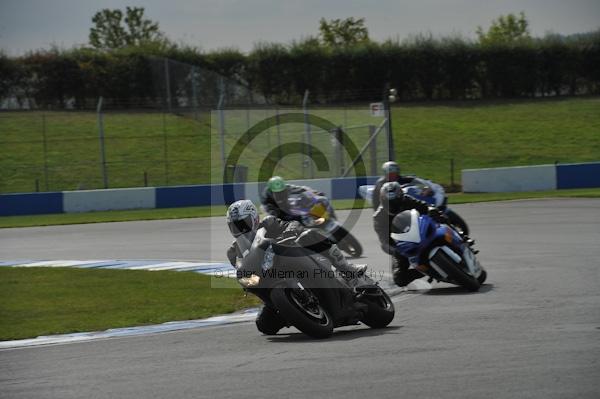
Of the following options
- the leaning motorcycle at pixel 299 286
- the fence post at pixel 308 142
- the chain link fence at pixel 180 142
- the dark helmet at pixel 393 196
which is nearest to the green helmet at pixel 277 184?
the dark helmet at pixel 393 196

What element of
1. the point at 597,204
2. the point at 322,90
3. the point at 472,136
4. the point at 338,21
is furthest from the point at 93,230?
the point at 338,21

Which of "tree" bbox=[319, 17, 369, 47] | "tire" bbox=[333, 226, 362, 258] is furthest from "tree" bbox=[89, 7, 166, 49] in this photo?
"tire" bbox=[333, 226, 362, 258]

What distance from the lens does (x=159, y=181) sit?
33875 millimetres

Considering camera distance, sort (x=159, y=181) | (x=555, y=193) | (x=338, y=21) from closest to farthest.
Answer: (x=555, y=193) < (x=159, y=181) < (x=338, y=21)

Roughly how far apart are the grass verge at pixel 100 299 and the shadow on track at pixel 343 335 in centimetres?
196

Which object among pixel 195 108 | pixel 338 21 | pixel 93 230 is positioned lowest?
pixel 93 230

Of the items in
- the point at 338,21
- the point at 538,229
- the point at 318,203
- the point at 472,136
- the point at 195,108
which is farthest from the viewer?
the point at 338,21

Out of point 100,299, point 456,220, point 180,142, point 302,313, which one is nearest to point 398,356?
point 302,313

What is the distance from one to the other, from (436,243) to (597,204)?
12522mm

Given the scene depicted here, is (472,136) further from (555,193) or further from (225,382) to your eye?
(225,382)

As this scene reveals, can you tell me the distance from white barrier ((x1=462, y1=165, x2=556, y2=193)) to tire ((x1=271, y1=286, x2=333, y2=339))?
69.5 feet

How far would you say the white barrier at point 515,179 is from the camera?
94.3ft

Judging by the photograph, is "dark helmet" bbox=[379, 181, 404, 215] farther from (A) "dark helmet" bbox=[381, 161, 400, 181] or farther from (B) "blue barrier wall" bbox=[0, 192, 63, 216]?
(B) "blue barrier wall" bbox=[0, 192, 63, 216]

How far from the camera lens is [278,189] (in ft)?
39.4
